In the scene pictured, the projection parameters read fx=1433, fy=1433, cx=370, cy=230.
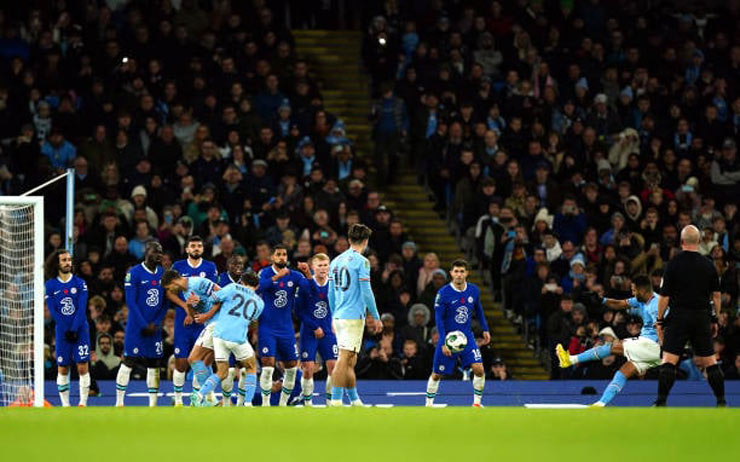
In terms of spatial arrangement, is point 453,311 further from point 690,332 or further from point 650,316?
point 690,332

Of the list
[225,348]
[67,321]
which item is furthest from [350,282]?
[67,321]

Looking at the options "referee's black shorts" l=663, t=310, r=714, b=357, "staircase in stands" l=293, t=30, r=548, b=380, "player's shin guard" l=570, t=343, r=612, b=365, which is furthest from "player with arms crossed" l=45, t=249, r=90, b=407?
"staircase in stands" l=293, t=30, r=548, b=380

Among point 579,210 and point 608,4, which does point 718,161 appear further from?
point 608,4

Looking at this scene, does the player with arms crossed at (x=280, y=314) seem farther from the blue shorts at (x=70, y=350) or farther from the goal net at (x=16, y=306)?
the goal net at (x=16, y=306)

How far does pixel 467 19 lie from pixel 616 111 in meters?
Result: 3.71

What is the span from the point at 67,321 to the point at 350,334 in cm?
425

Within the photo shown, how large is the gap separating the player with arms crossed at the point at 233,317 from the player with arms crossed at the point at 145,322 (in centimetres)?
145

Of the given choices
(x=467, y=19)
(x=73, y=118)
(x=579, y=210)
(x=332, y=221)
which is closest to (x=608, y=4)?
(x=467, y=19)

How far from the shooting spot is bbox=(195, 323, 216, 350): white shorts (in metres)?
17.1

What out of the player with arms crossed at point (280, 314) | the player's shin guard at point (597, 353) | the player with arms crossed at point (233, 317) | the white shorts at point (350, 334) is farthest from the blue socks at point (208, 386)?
the player's shin guard at point (597, 353)

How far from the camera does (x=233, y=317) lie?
1659 centimetres

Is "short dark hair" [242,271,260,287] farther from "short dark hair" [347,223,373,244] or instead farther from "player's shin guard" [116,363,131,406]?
"player's shin guard" [116,363,131,406]

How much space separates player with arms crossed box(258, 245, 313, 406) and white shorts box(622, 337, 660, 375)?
4.13m

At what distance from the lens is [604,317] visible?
73.7 feet
